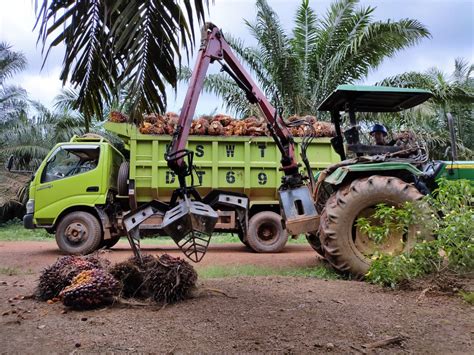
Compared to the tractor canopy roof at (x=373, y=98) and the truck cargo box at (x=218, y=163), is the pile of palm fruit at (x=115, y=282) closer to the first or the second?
the tractor canopy roof at (x=373, y=98)

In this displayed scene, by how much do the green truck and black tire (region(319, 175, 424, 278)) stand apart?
159 inches

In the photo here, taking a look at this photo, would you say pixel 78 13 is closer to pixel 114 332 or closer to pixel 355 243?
pixel 114 332

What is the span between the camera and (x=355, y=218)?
599 cm

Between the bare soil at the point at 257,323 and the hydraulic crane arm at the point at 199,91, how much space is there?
1.48 m

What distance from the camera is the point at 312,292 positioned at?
482 cm

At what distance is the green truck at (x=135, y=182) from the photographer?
32.7ft

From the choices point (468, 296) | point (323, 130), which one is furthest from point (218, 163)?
point (468, 296)

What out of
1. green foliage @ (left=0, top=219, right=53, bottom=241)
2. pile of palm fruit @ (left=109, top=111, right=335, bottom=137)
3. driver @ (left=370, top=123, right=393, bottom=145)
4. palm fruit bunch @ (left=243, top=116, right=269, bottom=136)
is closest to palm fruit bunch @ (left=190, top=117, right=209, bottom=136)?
pile of palm fruit @ (left=109, top=111, right=335, bottom=137)

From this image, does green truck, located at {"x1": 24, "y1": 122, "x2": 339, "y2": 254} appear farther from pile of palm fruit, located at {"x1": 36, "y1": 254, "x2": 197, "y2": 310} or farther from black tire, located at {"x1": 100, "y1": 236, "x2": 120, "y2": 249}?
pile of palm fruit, located at {"x1": 36, "y1": 254, "x2": 197, "y2": 310}

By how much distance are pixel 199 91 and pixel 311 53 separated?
11902mm

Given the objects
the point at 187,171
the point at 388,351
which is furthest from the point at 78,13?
the point at 388,351

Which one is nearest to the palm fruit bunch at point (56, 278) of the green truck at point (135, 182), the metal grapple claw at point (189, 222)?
the metal grapple claw at point (189, 222)

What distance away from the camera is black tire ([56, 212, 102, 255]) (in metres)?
9.83

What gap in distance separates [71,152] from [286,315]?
7.64m
